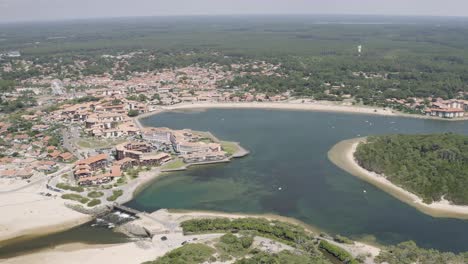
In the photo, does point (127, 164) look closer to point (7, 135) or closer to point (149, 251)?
point (149, 251)

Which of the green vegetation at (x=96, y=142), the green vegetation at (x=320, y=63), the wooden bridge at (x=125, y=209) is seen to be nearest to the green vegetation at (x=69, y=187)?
the wooden bridge at (x=125, y=209)

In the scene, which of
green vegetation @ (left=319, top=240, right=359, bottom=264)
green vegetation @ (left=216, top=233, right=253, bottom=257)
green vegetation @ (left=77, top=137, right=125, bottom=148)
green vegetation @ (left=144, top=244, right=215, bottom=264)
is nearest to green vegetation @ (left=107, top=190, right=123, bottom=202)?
green vegetation @ (left=144, top=244, right=215, bottom=264)

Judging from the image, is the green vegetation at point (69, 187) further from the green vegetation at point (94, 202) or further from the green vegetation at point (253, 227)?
the green vegetation at point (253, 227)

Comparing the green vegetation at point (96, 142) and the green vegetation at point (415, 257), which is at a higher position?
the green vegetation at point (96, 142)

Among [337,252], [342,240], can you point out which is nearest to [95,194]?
[342,240]

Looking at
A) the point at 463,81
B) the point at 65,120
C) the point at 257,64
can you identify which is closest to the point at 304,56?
the point at 257,64
